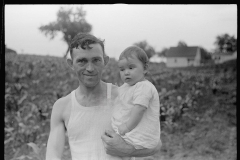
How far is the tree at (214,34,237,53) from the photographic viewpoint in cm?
302

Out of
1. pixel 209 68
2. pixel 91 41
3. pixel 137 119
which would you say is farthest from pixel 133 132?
pixel 209 68

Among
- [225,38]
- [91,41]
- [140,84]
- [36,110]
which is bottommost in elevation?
[36,110]

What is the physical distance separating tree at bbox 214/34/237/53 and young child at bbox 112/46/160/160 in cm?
159

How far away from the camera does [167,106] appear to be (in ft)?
15.5

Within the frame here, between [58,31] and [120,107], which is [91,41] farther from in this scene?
[58,31]

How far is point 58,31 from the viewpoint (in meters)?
2.88

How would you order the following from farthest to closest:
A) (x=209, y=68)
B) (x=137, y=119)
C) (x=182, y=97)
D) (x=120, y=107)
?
1. (x=182, y=97)
2. (x=209, y=68)
3. (x=120, y=107)
4. (x=137, y=119)

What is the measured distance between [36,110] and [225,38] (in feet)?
8.69

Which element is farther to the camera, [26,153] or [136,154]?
→ [26,153]

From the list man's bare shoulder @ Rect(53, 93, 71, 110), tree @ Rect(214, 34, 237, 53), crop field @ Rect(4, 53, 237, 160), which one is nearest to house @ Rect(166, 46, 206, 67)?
tree @ Rect(214, 34, 237, 53)

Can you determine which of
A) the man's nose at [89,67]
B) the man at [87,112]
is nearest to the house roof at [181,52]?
the man at [87,112]

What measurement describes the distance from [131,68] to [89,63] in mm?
223

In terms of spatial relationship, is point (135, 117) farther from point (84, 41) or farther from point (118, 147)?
point (84, 41)

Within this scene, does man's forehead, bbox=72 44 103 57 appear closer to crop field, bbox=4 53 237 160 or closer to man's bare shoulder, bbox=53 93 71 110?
man's bare shoulder, bbox=53 93 71 110
